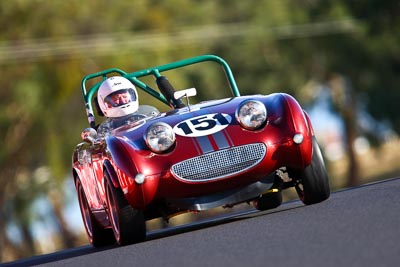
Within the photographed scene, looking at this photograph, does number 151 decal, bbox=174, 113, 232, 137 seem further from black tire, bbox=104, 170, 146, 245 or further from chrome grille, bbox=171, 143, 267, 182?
black tire, bbox=104, 170, 146, 245

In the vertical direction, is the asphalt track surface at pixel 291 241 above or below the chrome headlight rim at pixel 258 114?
below

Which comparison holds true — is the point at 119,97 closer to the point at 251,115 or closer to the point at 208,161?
the point at 251,115

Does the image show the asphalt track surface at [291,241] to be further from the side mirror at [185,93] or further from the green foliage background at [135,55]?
the green foliage background at [135,55]

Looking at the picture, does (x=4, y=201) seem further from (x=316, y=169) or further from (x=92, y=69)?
(x=316, y=169)

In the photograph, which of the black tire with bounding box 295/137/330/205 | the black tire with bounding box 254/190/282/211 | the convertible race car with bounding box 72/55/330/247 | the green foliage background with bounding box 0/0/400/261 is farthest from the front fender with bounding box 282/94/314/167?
the green foliage background with bounding box 0/0/400/261

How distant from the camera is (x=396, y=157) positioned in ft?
227

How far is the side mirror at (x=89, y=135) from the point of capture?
12.9m

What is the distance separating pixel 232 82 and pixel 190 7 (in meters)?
45.1

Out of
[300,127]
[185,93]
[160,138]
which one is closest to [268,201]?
[185,93]

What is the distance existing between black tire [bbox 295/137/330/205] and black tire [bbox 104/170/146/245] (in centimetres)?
137

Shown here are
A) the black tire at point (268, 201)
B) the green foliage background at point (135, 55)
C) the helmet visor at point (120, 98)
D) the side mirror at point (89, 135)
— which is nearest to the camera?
the side mirror at point (89, 135)

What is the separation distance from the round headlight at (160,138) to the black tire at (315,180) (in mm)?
1172

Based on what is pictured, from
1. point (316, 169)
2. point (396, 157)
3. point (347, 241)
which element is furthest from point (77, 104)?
point (347, 241)

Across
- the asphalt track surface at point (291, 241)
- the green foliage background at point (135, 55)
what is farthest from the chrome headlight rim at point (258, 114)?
the green foliage background at point (135, 55)
